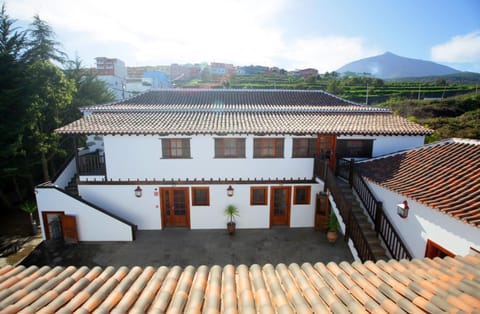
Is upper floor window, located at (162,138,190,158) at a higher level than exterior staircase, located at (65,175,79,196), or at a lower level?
higher

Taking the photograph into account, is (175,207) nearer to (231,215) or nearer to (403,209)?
(231,215)

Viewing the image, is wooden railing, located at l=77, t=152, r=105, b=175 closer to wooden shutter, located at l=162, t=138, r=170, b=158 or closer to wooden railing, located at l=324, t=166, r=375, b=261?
wooden shutter, located at l=162, t=138, r=170, b=158

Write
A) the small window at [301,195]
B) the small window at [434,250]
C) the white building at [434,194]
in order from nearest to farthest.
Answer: the white building at [434,194]
the small window at [434,250]
the small window at [301,195]

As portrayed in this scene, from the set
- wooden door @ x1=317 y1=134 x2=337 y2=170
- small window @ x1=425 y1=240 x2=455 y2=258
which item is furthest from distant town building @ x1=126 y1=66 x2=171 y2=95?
small window @ x1=425 y1=240 x2=455 y2=258

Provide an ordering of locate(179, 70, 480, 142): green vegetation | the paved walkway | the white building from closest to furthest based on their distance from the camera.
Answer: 1. the white building
2. the paved walkway
3. locate(179, 70, 480, 142): green vegetation

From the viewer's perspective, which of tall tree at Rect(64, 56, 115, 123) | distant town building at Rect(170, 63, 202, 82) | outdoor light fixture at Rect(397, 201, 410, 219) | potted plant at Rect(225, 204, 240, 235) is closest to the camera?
outdoor light fixture at Rect(397, 201, 410, 219)

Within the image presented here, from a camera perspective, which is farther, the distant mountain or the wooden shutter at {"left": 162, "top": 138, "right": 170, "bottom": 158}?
the distant mountain

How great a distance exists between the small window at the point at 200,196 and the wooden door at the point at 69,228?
532 cm

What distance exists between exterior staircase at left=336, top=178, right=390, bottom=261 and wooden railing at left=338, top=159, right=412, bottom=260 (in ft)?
0.74

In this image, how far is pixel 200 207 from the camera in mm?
11719

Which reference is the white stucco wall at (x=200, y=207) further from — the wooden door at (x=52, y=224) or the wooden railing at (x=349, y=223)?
the wooden door at (x=52, y=224)

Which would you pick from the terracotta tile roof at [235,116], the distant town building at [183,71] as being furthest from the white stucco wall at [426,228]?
the distant town building at [183,71]

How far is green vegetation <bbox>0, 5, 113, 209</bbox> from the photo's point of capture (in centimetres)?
1231

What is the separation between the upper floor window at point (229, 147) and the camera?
11.0m
